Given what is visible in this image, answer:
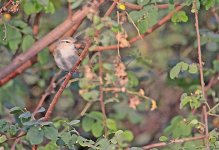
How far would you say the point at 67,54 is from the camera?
360cm

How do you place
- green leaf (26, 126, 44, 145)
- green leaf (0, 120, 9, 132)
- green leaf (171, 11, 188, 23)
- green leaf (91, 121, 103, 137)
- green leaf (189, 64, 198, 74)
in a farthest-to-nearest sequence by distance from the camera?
green leaf (91, 121, 103, 137)
green leaf (171, 11, 188, 23)
green leaf (189, 64, 198, 74)
green leaf (0, 120, 9, 132)
green leaf (26, 126, 44, 145)

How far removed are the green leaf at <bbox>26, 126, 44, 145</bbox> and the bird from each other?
3.49 feet

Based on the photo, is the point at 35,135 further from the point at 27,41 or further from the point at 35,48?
the point at 27,41

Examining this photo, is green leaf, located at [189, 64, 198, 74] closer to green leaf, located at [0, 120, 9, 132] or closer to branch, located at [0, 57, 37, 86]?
green leaf, located at [0, 120, 9, 132]

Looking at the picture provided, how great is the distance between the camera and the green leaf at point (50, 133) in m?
2.51

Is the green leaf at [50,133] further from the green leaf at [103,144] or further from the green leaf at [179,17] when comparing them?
the green leaf at [179,17]

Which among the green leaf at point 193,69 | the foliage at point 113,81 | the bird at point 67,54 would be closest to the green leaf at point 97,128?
the foliage at point 113,81

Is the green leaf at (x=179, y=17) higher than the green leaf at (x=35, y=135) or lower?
higher

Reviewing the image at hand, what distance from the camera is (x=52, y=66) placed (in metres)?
4.76

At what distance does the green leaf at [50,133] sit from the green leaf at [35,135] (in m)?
0.02

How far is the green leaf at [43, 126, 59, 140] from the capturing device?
8.23 ft

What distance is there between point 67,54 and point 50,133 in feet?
3.72

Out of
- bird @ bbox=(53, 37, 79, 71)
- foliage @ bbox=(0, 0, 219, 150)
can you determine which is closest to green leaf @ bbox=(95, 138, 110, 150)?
foliage @ bbox=(0, 0, 219, 150)

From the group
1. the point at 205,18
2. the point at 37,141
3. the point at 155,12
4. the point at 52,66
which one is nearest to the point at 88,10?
the point at 37,141
